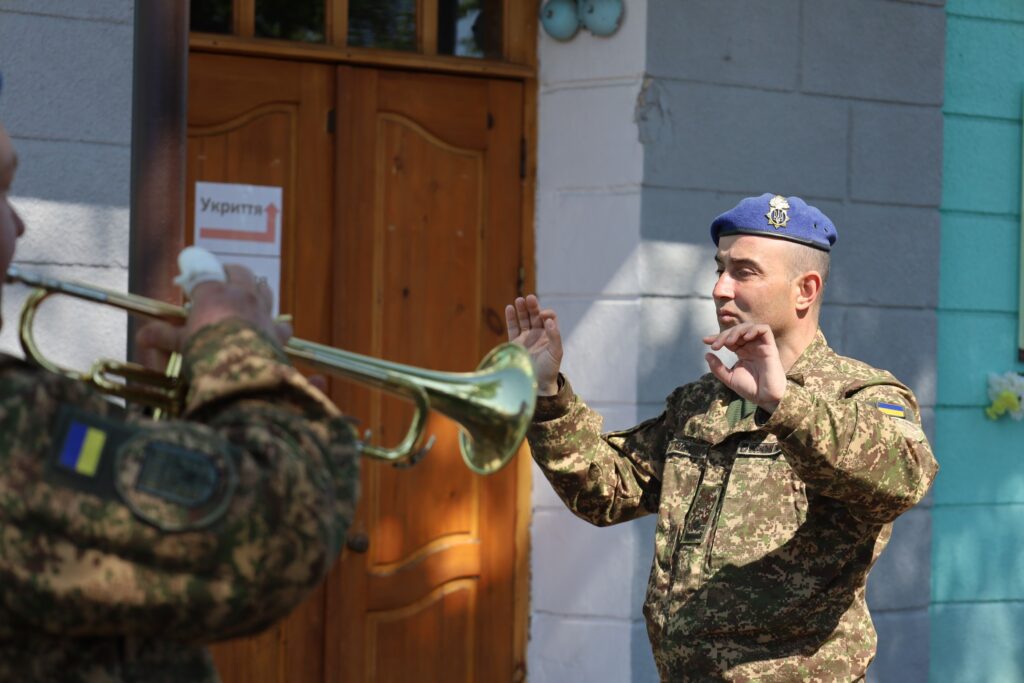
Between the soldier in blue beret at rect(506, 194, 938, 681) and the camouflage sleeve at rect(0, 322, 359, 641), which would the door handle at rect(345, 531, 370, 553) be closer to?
the soldier in blue beret at rect(506, 194, 938, 681)

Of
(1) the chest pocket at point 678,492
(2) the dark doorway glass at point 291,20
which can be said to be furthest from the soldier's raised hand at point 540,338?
(2) the dark doorway glass at point 291,20

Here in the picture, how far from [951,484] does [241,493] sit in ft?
14.0

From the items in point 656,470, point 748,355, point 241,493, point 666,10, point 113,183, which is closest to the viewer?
point 241,493

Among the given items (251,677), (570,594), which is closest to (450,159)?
(570,594)

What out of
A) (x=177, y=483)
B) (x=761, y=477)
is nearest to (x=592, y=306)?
(x=761, y=477)

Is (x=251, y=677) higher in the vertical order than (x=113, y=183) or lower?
lower

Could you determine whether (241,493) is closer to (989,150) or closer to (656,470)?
(656,470)

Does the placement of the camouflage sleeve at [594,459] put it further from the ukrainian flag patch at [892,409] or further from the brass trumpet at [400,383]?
the brass trumpet at [400,383]

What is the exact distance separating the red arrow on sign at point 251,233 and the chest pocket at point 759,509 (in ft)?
7.19

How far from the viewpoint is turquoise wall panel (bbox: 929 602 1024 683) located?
5234mm

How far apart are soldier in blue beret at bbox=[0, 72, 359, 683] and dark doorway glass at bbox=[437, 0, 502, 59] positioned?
3.47 meters

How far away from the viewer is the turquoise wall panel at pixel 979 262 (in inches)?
206

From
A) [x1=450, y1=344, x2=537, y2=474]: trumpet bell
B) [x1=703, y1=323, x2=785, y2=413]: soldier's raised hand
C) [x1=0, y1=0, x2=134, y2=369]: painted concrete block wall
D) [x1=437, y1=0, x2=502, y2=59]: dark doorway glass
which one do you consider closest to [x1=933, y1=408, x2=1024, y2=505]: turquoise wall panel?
[x1=437, y1=0, x2=502, y2=59]: dark doorway glass

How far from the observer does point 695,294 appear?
476 cm
